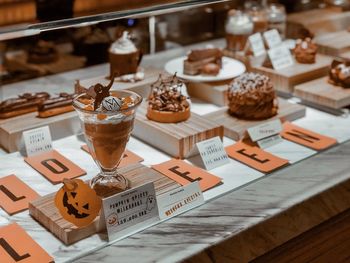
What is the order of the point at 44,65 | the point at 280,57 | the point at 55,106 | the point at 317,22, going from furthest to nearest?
the point at 317,22
the point at 44,65
the point at 280,57
the point at 55,106

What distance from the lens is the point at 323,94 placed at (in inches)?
77.5

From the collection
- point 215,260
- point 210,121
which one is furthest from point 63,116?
point 215,260

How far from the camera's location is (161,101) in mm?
1693

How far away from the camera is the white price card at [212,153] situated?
5.18 ft

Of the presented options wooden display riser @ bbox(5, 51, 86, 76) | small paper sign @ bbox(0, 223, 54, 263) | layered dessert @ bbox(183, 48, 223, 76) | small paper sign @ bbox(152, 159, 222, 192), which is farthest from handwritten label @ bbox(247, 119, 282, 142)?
wooden display riser @ bbox(5, 51, 86, 76)

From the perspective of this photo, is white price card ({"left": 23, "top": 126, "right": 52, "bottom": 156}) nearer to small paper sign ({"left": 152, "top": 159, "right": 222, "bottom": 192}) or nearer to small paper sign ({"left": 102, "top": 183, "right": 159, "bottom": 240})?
small paper sign ({"left": 152, "top": 159, "right": 222, "bottom": 192})

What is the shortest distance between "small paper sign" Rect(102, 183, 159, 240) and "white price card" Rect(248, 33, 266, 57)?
1.04 metres

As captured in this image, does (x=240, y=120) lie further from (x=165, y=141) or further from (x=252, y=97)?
(x=165, y=141)

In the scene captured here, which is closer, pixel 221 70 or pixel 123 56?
pixel 123 56

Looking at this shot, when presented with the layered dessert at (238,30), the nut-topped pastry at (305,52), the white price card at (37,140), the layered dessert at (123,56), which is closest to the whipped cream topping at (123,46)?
the layered dessert at (123,56)

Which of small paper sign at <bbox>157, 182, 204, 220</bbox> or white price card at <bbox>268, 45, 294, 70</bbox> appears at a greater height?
white price card at <bbox>268, 45, 294, 70</bbox>

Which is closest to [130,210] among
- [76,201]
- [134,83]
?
[76,201]

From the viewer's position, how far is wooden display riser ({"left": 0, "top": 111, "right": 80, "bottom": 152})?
1634 millimetres

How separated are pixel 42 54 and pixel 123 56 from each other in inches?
21.0
